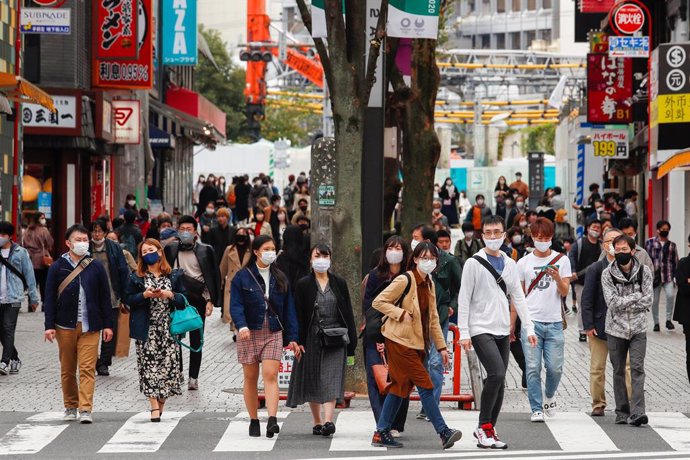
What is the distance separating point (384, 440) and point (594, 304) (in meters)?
3.09

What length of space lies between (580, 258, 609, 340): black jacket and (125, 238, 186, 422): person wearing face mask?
3.68 meters

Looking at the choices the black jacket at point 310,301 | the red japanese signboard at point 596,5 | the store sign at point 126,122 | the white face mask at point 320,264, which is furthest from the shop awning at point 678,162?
the red japanese signboard at point 596,5

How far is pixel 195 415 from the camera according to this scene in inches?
557

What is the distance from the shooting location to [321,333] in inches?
498

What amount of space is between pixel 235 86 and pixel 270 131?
17.7 ft

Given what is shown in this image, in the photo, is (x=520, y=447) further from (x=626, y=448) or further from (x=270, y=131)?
(x=270, y=131)

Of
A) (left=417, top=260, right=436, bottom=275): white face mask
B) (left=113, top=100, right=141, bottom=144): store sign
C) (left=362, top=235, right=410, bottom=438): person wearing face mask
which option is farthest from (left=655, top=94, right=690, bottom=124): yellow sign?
(left=417, top=260, right=436, bottom=275): white face mask

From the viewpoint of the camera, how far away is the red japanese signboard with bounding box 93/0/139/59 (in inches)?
1328

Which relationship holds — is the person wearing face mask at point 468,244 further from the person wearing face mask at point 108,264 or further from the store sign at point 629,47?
the store sign at point 629,47

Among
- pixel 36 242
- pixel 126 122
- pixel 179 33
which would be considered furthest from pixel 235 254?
pixel 179 33

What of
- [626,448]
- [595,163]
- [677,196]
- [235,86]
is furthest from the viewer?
[235,86]

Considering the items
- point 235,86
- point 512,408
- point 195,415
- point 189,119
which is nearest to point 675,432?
point 512,408

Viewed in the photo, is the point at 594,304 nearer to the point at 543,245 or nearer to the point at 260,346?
the point at 543,245

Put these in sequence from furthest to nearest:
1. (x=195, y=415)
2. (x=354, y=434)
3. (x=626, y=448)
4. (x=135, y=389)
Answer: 1. (x=135, y=389)
2. (x=195, y=415)
3. (x=354, y=434)
4. (x=626, y=448)
